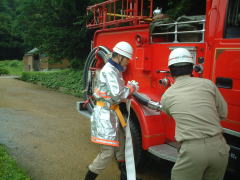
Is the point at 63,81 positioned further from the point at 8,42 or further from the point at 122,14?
the point at 8,42

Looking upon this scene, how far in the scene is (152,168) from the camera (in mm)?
4246

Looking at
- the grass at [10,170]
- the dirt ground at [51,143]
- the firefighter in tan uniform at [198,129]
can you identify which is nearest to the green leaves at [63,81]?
the dirt ground at [51,143]

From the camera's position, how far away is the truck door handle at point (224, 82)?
2.74m

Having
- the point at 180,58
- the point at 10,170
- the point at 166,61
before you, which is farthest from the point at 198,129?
the point at 10,170

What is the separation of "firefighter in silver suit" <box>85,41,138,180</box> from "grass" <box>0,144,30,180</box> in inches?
37.5

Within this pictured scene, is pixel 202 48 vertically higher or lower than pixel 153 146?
higher

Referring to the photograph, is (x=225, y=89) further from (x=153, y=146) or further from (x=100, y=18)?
(x=100, y=18)

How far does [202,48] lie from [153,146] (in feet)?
4.34

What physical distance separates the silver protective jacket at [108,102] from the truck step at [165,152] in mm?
478

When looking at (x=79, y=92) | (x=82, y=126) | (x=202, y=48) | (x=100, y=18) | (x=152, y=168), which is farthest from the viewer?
(x=79, y=92)

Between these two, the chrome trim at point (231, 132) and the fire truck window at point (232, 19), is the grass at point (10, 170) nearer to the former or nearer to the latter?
the chrome trim at point (231, 132)

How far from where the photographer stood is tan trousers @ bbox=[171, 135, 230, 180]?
2.14 meters

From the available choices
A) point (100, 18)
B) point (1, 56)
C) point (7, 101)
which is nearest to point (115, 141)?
point (100, 18)

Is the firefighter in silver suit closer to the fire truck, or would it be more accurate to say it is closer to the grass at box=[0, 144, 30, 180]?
the fire truck
